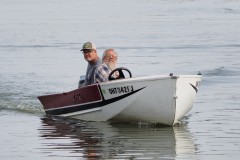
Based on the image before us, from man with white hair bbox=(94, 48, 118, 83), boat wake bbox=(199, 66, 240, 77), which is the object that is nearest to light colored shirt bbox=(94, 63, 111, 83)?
man with white hair bbox=(94, 48, 118, 83)

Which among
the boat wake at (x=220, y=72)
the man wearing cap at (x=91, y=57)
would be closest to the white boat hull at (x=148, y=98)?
the man wearing cap at (x=91, y=57)

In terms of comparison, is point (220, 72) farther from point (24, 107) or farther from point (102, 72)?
point (102, 72)

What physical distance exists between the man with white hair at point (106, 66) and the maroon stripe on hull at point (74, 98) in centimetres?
22

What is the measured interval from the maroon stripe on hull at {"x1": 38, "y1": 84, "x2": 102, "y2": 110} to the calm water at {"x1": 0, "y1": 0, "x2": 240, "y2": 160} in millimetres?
324

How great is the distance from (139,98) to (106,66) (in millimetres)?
935

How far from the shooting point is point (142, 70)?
29.6 meters

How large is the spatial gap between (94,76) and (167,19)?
40.5 m

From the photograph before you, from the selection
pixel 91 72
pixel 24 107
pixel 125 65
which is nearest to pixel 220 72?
pixel 125 65

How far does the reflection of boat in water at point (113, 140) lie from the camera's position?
1497 cm

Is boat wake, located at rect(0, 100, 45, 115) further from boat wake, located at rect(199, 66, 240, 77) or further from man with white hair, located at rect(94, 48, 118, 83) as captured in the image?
boat wake, located at rect(199, 66, 240, 77)

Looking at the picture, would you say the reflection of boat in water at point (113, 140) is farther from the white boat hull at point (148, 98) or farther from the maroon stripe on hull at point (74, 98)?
the maroon stripe on hull at point (74, 98)

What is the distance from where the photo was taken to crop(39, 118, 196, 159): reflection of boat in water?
1497 centimetres

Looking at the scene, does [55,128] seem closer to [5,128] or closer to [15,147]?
[5,128]

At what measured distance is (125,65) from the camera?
1245 inches
